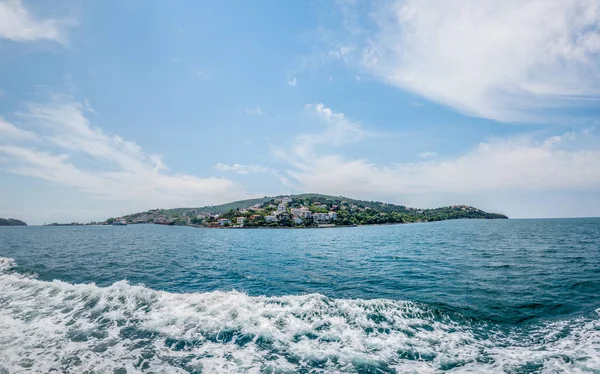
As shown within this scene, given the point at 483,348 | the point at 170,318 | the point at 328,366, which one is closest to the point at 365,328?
the point at 328,366

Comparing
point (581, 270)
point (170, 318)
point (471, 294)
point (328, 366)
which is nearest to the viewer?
point (328, 366)

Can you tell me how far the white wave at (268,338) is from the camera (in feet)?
25.5

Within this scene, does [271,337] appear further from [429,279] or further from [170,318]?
[429,279]

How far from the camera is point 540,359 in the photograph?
7863 millimetres

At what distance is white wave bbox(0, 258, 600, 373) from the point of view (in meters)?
7.76

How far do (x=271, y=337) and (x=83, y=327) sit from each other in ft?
24.6

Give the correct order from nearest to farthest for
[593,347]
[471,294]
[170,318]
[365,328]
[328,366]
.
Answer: [328,366]
[593,347]
[365,328]
[170,318]
[471,294]

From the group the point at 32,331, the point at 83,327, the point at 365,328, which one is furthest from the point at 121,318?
the point at 365,328

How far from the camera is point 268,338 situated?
9391mm

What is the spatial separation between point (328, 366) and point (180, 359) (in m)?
4.37

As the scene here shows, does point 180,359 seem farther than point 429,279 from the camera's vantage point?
No

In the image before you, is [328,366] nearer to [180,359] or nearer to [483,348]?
[180,359]

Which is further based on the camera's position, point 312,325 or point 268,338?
point 312,325

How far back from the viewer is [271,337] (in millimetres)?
9477
